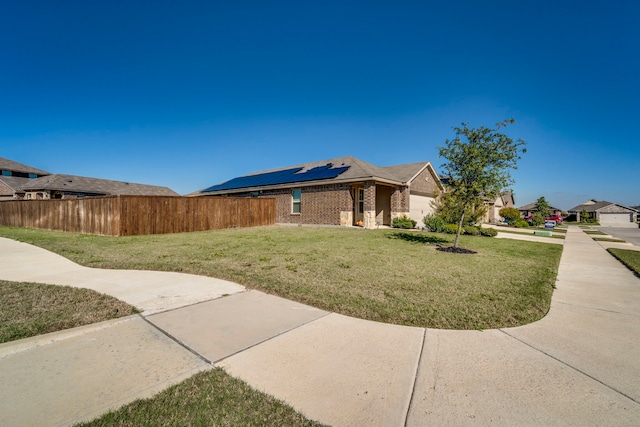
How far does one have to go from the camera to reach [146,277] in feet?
17.9

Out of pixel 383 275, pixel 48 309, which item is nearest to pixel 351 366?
pixel 383 275

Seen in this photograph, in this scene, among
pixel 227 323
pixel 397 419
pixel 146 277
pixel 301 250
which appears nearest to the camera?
pixel 397 419

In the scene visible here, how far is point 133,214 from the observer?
43.2 ft

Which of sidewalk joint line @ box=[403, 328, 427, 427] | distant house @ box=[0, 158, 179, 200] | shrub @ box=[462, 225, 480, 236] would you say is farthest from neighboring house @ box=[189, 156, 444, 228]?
distant house @ box=[0, 158, 179, 200]

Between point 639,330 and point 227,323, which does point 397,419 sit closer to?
point 227,323

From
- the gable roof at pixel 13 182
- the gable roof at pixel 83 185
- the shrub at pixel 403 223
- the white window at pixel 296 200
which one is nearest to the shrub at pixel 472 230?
the shrub at pixel 403 223

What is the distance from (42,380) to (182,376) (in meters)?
1.11

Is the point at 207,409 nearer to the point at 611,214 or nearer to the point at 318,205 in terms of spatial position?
the point at 318,205

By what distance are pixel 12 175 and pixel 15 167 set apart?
4.33 ft

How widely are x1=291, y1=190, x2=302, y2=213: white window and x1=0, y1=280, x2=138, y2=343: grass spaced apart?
16.4 meters

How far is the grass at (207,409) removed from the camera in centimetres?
A: 180

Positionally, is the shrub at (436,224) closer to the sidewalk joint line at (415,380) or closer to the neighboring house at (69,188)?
the sidewalk joint line at (415,380)

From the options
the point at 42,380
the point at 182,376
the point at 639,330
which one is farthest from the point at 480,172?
the point at 42,380

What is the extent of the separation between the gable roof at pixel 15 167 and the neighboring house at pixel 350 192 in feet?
145
